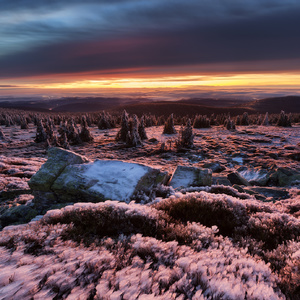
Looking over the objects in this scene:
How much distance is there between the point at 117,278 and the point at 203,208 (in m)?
3.68

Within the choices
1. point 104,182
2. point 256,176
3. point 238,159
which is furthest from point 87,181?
point 238,159

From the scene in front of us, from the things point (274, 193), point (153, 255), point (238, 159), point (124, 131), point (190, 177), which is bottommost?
point (238, 159)

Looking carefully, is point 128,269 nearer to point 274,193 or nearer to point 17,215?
point 17,215

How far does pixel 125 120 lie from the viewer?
38688 mm

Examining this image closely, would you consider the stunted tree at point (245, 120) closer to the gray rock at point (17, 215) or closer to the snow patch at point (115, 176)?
the snow patch at point (115, 176)

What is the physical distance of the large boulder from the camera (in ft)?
24.2

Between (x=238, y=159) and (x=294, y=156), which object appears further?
(x=238, y=159)

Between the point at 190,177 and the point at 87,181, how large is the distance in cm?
573

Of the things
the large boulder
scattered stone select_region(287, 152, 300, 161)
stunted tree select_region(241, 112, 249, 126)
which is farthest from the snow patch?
stunted tree select_region(241, 112, 249, 126)

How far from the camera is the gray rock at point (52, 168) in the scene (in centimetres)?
782

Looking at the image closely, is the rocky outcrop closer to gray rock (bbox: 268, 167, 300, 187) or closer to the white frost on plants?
gray rock (bbox: 268, 167, 300, 187)

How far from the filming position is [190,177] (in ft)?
34.5

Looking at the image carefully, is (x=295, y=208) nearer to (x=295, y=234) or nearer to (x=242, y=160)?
(x=295, y=234)

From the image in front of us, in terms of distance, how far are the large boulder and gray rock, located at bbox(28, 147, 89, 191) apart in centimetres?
30
